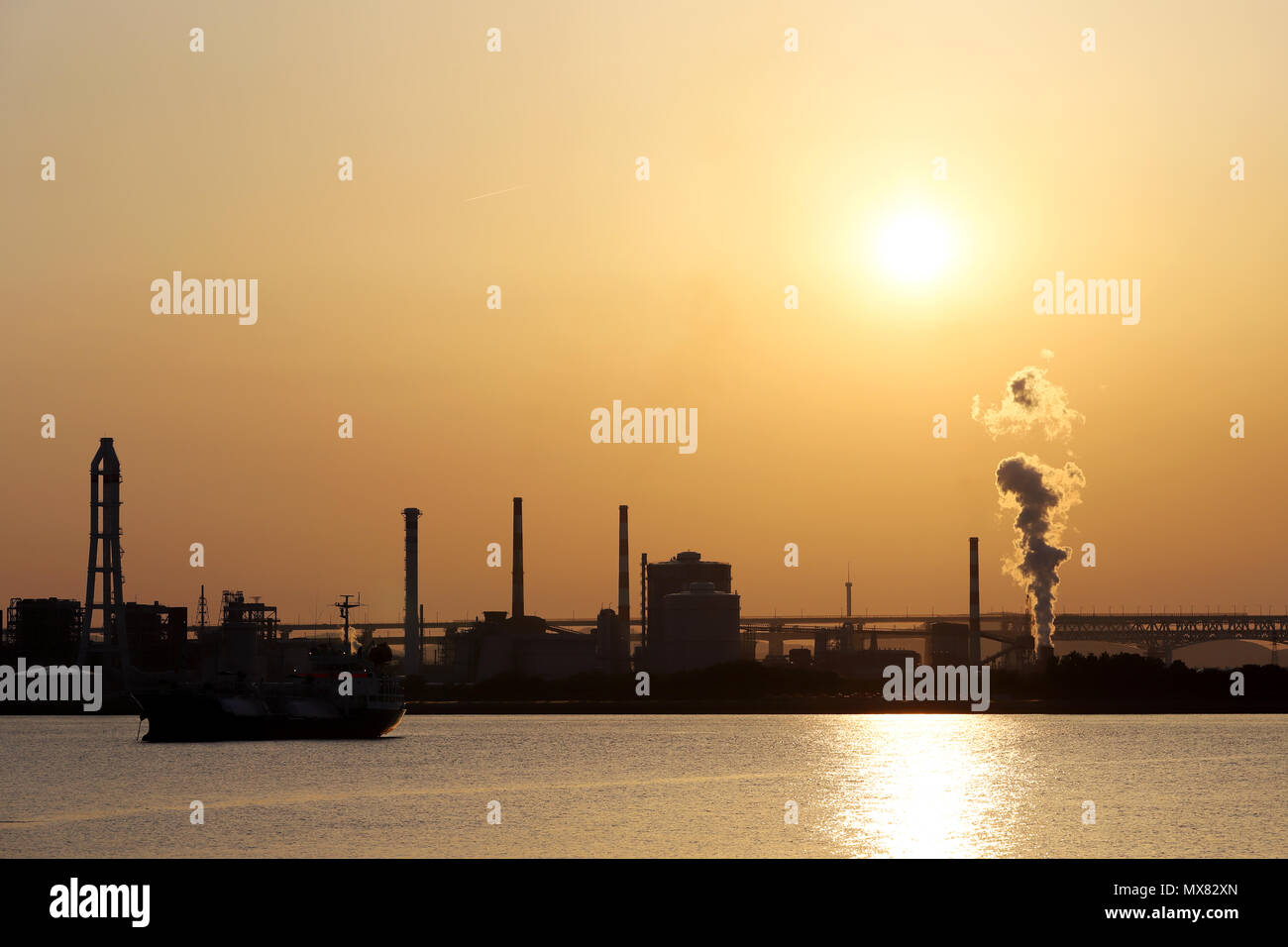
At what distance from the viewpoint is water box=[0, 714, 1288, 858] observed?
1869 inches

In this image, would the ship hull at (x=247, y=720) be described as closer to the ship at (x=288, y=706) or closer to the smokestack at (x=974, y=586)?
the ship at (x=288, y=706)

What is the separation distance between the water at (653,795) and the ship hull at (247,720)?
2836 mm

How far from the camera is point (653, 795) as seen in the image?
65938 mm

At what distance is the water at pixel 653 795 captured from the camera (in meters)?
47.5

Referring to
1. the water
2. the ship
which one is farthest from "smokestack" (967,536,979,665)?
the ship

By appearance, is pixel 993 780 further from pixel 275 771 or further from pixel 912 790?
pixel 275 771

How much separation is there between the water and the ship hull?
2.84 metres
